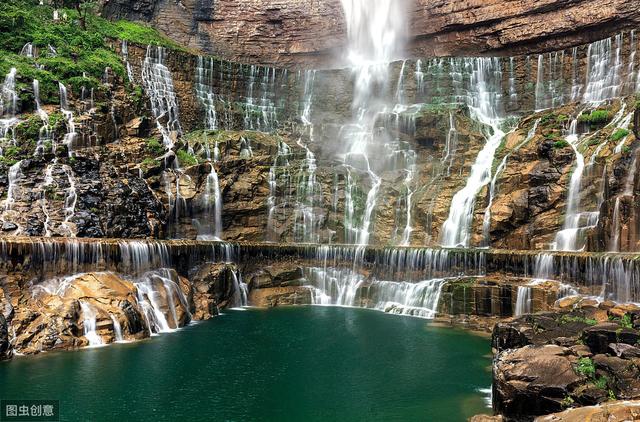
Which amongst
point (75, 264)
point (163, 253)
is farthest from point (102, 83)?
point (75, 264)

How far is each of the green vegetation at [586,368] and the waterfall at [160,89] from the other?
112ft

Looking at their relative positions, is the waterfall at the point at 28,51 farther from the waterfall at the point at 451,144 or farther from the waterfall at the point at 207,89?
the waterfall at the point at 451,144

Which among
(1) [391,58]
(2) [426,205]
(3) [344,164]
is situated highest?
(1) [391,58]

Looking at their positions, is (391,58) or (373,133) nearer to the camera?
(373,133)

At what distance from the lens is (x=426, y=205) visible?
34844 millimetres

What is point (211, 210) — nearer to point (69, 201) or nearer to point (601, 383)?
point (69, 201)

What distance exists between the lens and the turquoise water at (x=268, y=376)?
13.1 meters

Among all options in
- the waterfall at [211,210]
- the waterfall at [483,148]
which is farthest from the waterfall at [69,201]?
the waterfall at [483,148]

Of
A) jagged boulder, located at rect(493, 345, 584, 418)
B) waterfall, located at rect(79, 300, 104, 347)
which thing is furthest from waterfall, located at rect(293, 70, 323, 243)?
jagged boulder, located at rect(493, 345, 584, 418)

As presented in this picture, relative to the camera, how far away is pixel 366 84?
48.5 meters

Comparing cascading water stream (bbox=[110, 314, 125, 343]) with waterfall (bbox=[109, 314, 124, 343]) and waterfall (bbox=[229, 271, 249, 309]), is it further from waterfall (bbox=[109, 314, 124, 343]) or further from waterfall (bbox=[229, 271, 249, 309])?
waterfall (bbox=[229, 271, 249, 309])

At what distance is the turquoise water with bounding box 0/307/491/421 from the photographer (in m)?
13.1

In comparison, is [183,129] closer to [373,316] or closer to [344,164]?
[344,164]

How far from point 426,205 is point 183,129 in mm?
21198
